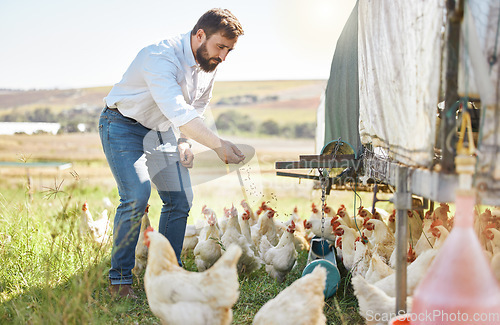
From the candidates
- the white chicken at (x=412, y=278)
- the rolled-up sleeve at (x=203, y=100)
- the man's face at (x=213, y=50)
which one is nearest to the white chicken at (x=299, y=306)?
the white chicken at (x=412, y=278)

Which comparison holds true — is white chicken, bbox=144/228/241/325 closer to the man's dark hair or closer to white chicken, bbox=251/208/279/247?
the man's dark hair

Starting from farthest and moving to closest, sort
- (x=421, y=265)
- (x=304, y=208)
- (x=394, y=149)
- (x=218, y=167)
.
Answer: (x=304, y=208)
(x=218, y=167)
(x=421, y=265)
(x=394, y=149)

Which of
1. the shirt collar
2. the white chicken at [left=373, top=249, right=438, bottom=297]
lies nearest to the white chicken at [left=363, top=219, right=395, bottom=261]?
the white chicken at [left=373, top=249, right=438, bottom=297]

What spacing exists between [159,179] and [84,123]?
33.7ft

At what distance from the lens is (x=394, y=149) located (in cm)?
207

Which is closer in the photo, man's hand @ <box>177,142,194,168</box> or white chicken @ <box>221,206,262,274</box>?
man's hand @ <box>177,142,194,168</box>

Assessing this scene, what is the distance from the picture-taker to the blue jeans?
2693 mm

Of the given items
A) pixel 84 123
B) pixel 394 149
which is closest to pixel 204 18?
pixel 394 149

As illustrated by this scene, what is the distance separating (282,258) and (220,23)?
179 centimetres

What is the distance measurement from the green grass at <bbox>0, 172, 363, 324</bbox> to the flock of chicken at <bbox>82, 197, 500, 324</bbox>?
0.67 ft

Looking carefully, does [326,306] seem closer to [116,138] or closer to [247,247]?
[247,247]

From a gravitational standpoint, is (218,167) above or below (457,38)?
below

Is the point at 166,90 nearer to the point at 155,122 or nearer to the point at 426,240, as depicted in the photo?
the point at 155,122

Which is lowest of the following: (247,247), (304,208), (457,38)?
(304,208)
